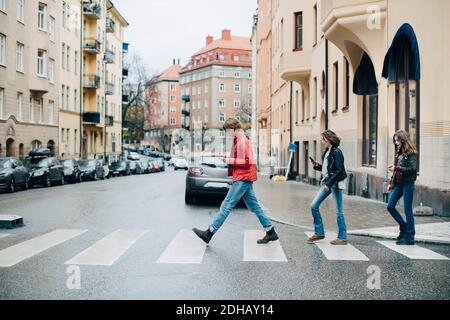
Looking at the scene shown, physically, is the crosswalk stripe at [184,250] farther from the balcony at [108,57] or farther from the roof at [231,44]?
the roof at [231,44]

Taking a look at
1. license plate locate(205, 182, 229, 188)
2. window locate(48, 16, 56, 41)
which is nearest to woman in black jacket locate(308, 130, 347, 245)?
license plate locate(205, 182, 229, 188)

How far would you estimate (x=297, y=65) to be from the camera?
3219 cm

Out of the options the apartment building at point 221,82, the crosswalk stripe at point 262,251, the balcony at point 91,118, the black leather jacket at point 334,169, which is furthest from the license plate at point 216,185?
the apartment building at point 221,82

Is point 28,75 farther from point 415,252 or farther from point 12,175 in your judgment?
point 415,252

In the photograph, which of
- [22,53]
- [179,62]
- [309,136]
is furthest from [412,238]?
[179,62]

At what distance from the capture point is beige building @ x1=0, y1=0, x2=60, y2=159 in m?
37.2

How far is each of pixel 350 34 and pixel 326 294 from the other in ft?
45.6

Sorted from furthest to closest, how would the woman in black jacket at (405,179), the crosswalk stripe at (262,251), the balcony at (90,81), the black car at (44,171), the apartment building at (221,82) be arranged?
the apartment building at (221,82)
the balcony at (90,81)
the black car at (44,171)
the woman in black jacket at (405,179)
the crosswalk stripe at (262,251)

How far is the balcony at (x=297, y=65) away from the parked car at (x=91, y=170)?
50.0ft

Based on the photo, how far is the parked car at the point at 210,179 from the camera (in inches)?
684

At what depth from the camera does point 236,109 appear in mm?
116000

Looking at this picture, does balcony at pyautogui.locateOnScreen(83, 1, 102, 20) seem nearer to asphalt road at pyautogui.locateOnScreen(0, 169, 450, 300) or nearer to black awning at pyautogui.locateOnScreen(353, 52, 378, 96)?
black awning at pyautogui.locateOnScreen(353, 52, 378, 96)

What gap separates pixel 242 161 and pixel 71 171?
28754mm
